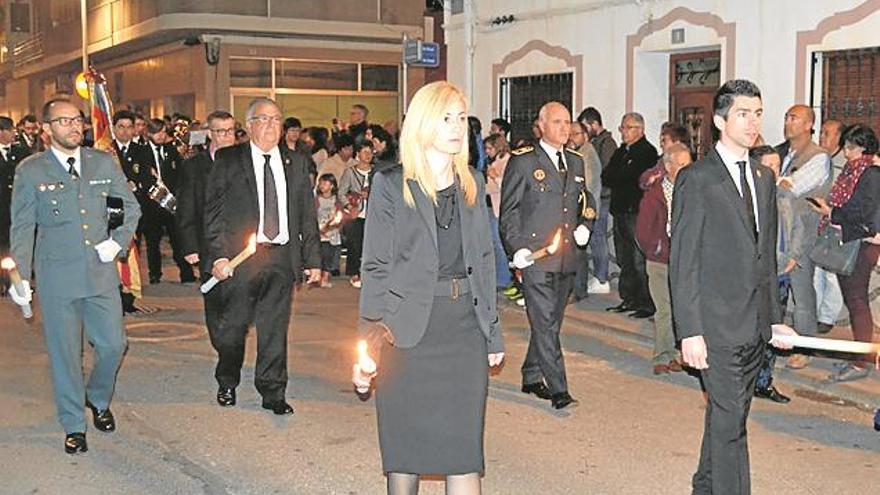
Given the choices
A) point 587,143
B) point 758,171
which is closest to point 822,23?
point 587,143

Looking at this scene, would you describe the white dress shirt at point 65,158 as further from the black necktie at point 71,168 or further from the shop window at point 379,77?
the shop window at point 379,77

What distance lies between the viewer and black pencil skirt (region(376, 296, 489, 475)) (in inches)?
188

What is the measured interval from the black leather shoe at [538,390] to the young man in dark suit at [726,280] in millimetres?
2932

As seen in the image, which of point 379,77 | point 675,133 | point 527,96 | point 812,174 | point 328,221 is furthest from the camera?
point 379,77

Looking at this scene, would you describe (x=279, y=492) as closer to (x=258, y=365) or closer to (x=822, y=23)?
(x=258, y=365)

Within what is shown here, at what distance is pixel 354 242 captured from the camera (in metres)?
14.6

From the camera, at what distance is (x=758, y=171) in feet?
17.5

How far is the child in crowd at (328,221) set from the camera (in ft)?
48.6

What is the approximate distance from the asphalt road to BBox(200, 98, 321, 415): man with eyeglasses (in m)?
0.54

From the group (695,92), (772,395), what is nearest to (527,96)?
(695,92)

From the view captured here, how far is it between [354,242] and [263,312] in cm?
693

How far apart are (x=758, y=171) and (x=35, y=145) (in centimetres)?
1601

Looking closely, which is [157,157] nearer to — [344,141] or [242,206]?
[344,141]

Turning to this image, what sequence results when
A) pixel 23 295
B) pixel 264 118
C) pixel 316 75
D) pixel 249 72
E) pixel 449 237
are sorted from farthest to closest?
pixel 316 75 < pixel 249 72 < pixel 264 118 < pixel 23 295 < pixel 449 237
